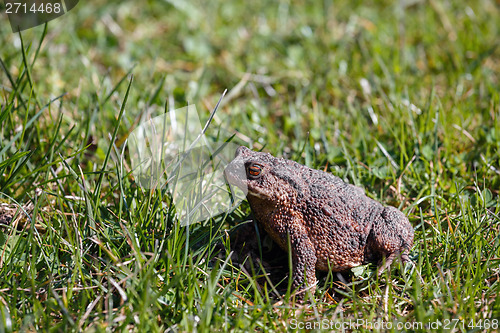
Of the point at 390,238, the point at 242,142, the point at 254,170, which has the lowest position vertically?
the point at 390,238

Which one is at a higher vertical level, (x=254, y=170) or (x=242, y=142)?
(x=254, y=170)

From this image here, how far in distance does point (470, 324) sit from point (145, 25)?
5376 mm

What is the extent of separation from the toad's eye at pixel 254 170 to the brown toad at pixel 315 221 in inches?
0.6

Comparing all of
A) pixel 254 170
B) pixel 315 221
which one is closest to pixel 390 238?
pixel 315 221

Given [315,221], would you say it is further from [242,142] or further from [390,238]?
[242,142]

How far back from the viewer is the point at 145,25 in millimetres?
6285

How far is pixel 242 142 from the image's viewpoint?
4.20 m

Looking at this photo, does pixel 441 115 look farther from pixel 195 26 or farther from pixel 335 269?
pixel 195 26

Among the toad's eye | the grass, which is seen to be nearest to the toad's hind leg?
the grass

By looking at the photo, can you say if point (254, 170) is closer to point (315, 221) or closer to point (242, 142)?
point (315, 221)

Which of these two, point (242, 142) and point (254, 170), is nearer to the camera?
point (254, 170)

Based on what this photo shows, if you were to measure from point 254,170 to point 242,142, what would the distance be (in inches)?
55.0

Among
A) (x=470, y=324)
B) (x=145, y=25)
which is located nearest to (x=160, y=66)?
(x=145, y=25)

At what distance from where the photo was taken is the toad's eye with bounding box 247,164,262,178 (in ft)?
9.26
